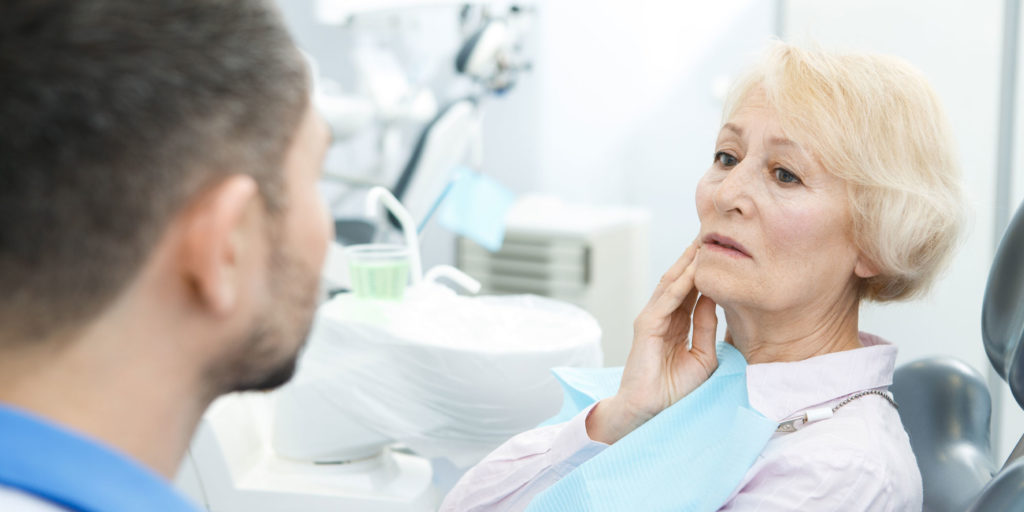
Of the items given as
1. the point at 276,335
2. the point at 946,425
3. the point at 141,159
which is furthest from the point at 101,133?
the point at 946,425

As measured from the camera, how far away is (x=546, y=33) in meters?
3.30

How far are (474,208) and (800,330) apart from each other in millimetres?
757

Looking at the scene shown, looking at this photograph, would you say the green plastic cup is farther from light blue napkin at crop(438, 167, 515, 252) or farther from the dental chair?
the dental chair

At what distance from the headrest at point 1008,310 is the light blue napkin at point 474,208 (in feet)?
2.88

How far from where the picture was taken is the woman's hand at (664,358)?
3.53 ft

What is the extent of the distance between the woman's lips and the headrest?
0.27 meters

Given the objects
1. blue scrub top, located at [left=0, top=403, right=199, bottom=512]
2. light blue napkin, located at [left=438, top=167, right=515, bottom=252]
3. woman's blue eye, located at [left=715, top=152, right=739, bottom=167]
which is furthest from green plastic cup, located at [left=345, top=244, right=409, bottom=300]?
blue scrub top, located at [left=0, top=403, right=199, bottom=512]

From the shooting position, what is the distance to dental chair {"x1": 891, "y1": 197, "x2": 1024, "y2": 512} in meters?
0.97

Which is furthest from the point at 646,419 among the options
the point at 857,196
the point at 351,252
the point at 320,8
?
the point at 320,8

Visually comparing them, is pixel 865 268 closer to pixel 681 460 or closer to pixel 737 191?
pixel 737 191

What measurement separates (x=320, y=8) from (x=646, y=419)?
191 centimetres

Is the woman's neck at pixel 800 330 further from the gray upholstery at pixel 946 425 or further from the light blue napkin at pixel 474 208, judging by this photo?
the light blue napkin at pixel 474 208

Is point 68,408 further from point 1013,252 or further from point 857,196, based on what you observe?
point 1013,252

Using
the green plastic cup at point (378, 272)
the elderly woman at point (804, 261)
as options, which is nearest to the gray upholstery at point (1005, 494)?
the elderly woman at point (804, 261)
